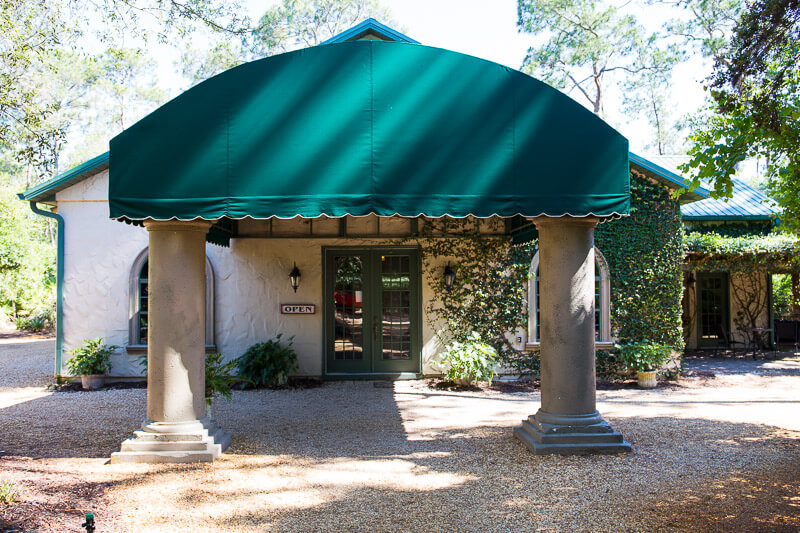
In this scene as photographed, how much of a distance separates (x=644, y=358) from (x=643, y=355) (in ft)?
0.19

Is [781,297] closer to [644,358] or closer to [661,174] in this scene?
[661,174]

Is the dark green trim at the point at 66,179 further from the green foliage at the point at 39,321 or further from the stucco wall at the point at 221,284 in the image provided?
the green foliage at the point at 39,321

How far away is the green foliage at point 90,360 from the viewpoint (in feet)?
34.3

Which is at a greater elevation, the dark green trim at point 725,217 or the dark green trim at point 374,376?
the dark green trim at point 725,217

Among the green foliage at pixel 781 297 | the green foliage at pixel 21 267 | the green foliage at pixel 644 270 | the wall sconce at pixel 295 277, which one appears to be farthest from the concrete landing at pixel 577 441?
the green foliage at pixel 21 267

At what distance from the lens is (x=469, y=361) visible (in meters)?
10.2

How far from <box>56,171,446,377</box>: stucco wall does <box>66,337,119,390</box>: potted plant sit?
0.88ft

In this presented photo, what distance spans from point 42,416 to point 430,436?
18.7ft

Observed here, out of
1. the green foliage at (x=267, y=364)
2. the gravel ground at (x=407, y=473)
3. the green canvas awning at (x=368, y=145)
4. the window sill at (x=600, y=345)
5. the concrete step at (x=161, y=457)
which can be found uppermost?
the green canvas awning at (x=368, y=145)

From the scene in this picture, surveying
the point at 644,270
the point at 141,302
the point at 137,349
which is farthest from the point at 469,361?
the point at 141,302

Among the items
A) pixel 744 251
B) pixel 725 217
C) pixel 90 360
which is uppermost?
pixel 725 217

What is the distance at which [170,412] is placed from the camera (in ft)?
19.5

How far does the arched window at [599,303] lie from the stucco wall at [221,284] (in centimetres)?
178

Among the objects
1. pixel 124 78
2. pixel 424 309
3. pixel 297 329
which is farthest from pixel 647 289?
pixel 124 78
